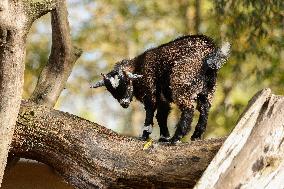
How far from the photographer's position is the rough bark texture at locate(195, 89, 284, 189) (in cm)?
265

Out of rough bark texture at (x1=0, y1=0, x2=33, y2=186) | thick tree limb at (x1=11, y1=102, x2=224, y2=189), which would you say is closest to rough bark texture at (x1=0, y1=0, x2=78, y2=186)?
rough bark texture at (x1=0, y1=0, x2=33, y2=186)

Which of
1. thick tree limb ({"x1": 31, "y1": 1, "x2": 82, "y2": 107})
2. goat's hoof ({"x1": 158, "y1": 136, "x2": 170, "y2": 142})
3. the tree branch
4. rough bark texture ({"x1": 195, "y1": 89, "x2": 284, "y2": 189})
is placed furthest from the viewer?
thick tree limb ({"x1": 31, "y1": 1, "x2": 82, "y2": 107})

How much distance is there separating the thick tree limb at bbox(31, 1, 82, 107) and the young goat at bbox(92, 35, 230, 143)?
49cm

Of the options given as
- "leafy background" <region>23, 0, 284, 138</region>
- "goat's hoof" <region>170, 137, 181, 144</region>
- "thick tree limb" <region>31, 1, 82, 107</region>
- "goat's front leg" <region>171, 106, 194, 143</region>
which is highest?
"leafy background" <region>23, 0, 284, 138</region>

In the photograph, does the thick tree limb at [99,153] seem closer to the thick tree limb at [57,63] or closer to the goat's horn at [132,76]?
the goat's horn at [132,76]

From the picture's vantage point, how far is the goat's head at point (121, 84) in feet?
13.3

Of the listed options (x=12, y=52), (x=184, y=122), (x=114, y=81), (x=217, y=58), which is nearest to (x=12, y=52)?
(x=12, y=52)

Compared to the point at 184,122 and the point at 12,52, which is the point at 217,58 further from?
the point at 12,52

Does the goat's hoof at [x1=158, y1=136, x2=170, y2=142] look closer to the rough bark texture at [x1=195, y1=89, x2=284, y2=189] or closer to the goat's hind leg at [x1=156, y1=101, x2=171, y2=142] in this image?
the goat's hind leg at [x1=156, y1=101, x2=171, y2=142]

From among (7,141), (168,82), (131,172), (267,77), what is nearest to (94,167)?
(131,172)

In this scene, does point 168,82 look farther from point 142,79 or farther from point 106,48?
point 106,48

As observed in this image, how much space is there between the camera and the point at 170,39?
9445 mm

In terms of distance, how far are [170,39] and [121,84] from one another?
547cm

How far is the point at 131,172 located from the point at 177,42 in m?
1.03
